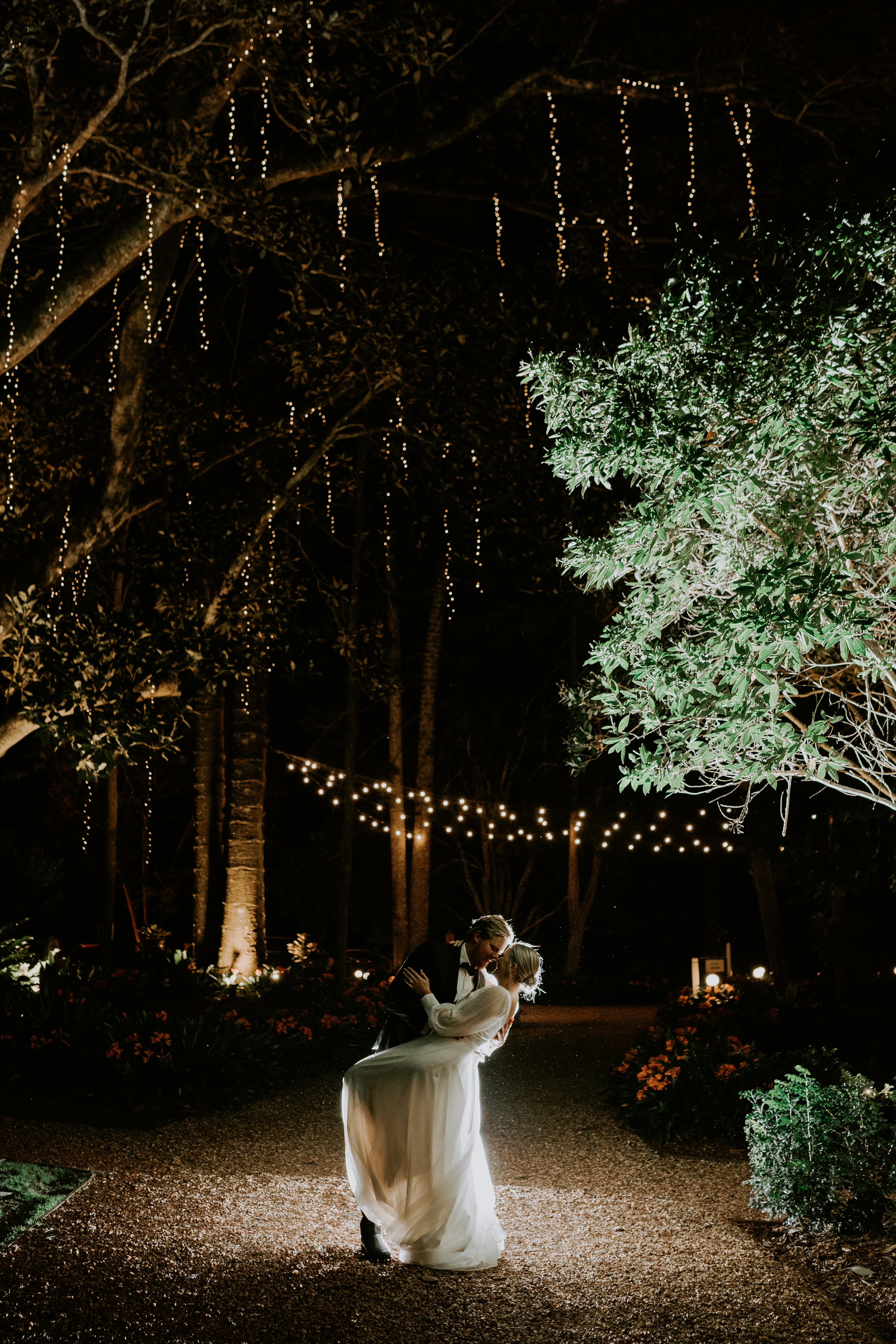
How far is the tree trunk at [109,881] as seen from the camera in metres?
15.3

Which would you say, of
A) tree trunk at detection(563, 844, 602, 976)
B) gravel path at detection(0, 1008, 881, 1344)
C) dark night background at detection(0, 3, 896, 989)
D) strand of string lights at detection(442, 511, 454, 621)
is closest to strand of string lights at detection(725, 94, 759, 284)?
dark night background at detection(0, 3, 896, 989)

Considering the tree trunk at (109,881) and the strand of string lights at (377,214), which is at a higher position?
the strand of string lights at (377,214)

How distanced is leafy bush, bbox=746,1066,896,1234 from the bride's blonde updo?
1.78m

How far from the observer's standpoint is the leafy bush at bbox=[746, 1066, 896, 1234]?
5.61m

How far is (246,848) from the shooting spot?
14.1 metres

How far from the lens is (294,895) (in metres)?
28.4

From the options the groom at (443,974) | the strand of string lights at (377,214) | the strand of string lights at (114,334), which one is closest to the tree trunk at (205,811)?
the strand of string lights at (114,334)

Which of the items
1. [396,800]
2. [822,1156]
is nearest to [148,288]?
[822,1156]

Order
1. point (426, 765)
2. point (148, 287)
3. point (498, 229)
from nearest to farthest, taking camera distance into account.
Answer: point (148, 287), point (498, 229), point (426, 765)

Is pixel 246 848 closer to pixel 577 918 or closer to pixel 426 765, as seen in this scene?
pixel 426 765

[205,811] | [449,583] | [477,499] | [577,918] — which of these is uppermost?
[449,583]

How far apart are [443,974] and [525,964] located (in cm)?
40

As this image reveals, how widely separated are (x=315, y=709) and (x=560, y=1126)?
17.3 meters

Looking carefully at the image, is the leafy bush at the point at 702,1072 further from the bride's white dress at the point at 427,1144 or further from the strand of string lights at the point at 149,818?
the strand of string lights at the point at 149,818
